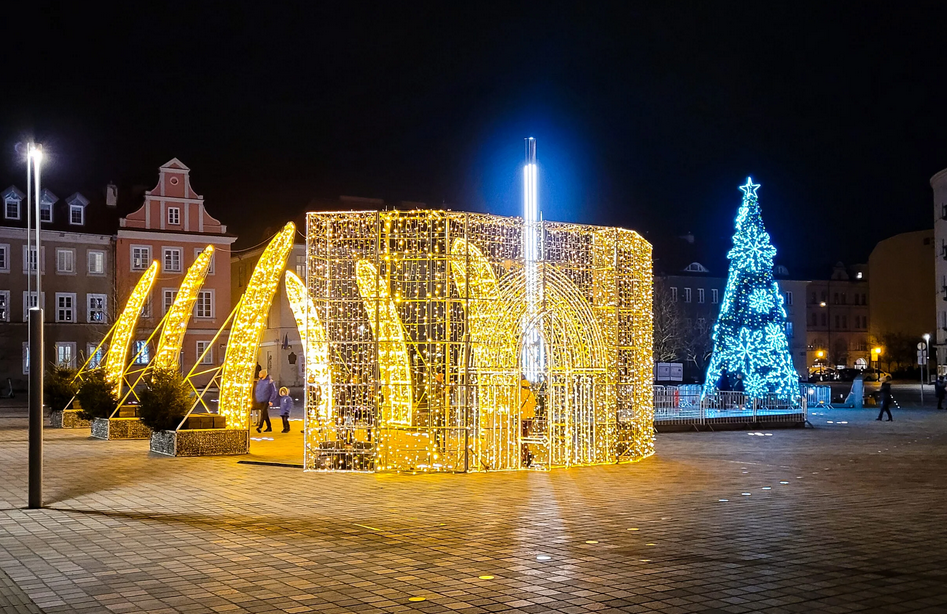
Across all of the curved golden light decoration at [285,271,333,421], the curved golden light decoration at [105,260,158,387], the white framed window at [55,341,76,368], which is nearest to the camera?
the curved golden light decoration at [285,271,333,421]

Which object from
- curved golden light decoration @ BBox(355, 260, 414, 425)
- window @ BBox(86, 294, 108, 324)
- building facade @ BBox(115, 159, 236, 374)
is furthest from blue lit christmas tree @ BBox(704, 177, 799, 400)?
window @ BBox(86, 294, 108, 324)

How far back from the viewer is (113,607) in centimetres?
772

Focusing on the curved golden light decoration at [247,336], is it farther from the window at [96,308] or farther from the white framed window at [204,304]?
the window at [96,308]

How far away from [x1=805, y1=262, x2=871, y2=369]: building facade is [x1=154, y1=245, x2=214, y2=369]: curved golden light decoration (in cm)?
7914

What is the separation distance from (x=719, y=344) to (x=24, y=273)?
4028 cm

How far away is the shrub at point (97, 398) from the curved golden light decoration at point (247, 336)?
17.5 ft

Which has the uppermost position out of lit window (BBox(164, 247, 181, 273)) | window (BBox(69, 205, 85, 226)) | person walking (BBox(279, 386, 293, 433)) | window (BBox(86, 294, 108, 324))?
window (BBox(69, 205, 85, 226))

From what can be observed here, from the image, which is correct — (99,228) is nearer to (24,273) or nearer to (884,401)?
(24,273)

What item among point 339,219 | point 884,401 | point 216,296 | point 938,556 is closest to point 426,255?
point 339,219

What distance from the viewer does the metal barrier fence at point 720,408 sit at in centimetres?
2881

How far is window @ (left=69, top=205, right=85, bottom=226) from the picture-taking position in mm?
60312

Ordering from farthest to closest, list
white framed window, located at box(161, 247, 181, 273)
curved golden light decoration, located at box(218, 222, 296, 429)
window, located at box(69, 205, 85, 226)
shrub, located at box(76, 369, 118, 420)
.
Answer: window, located at box(69, 205, 85, 226) → white framed window, located at box(161, 247, 181, 273) → shrub, located at box(76, 369, 118, 420) → curved golden light decoration, located at box(218, 222, 296, 429)

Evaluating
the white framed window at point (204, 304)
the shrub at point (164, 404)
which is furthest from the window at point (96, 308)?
the shrub at point (164, 404)

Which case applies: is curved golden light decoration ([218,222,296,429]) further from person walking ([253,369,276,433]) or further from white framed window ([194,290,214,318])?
white framed window ([194,290,214,318])
